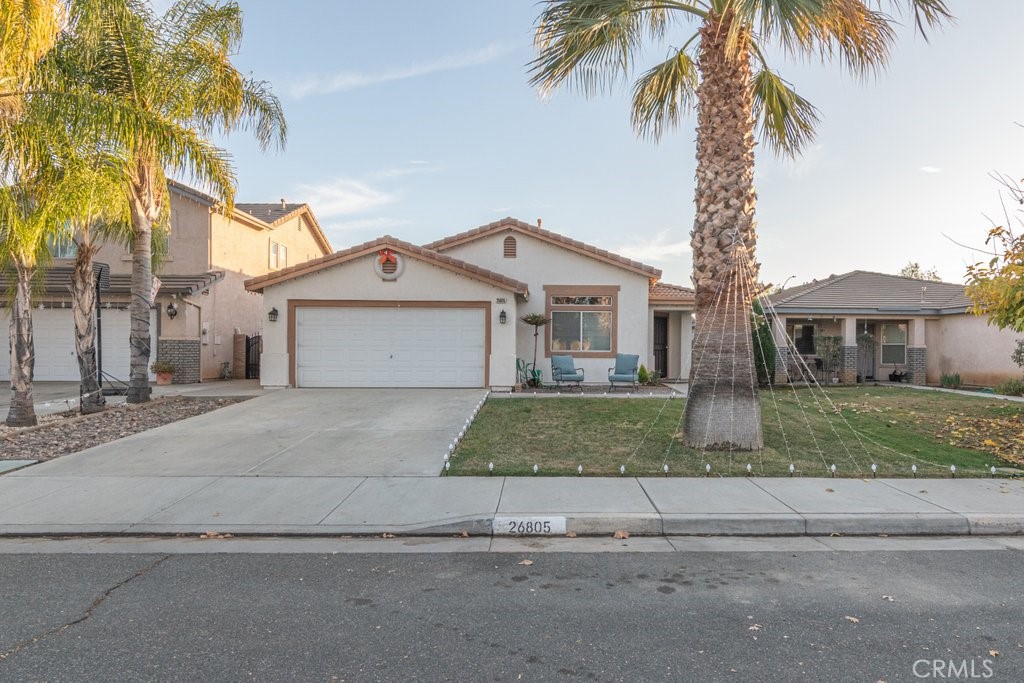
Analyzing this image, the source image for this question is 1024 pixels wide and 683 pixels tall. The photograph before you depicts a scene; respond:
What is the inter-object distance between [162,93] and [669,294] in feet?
47.8

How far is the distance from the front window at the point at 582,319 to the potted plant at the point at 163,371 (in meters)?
11.1

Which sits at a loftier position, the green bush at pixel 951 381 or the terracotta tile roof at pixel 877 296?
the terracotta tile roof at pixel 877 296

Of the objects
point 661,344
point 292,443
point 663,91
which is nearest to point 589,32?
point 663,91

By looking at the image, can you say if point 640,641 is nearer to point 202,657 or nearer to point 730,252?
point 202,657

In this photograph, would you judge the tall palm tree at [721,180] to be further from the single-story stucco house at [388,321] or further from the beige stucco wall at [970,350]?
the beige stucco wall at [970,350]

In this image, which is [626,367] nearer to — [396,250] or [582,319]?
[582,319]

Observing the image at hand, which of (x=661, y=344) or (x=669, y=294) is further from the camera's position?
(x=661, y=344)

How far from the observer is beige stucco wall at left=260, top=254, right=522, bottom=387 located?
1588cm

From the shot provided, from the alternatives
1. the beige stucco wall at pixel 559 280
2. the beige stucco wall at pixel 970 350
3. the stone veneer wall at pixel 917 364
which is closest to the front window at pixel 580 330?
the beige stucco wall at pixel 559 280

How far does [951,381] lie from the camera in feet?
63.5

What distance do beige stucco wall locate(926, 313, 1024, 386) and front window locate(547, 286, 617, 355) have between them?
11.0 metres

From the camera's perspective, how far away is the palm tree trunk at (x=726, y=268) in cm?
818

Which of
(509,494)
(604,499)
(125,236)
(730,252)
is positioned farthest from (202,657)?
(125,236)

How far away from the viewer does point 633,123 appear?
10695mm
